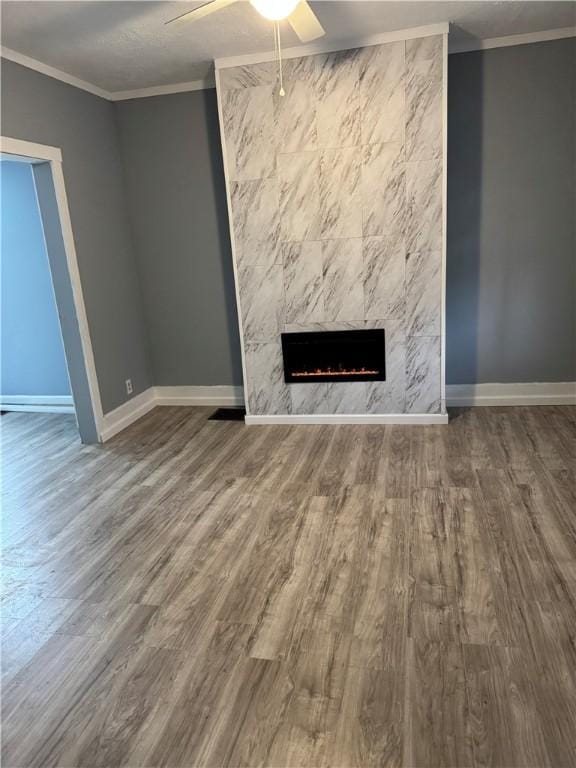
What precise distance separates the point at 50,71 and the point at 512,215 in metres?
3.57

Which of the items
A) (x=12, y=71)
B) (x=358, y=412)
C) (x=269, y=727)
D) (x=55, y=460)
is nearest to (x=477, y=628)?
(x=269, y=727)

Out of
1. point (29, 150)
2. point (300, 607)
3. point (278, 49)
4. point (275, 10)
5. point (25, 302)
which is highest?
point (278, 49)

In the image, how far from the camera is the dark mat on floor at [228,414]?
4578 mm

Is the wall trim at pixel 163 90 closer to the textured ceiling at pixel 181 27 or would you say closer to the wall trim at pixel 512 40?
the textured ceiling at pixel 181 27

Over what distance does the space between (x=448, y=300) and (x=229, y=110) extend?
2.26 m

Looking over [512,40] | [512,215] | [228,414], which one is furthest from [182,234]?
[512,40]

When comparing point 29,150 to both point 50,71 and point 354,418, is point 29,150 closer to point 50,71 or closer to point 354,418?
point 50,71

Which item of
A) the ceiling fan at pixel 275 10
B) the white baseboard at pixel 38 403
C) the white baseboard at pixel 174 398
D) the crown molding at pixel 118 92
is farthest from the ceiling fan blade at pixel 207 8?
the white baseboard at pixel 38 403

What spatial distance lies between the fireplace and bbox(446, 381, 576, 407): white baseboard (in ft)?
2.65

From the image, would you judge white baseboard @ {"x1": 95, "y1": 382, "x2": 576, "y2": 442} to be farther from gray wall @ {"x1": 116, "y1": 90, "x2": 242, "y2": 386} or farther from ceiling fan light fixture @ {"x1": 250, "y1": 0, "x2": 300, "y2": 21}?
ceiling fan light fixture @ {"x1": 250, "y1": 0, "x2": 300, "y2": 21}

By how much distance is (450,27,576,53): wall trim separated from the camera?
12.0ft

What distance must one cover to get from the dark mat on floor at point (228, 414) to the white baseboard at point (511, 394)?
71.6 inches

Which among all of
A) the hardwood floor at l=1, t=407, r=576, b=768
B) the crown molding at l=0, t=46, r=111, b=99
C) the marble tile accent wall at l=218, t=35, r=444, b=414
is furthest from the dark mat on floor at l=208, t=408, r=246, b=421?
the crown molding at l=0, t=46, r=111, b=99

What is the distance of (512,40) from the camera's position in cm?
373
